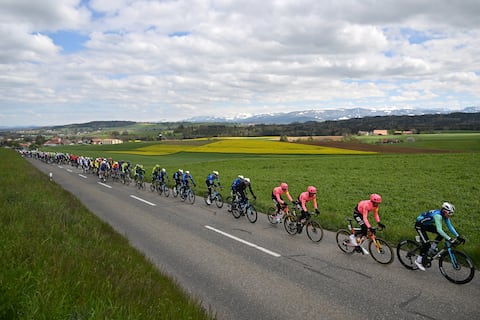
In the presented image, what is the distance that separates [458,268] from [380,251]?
1.82 m

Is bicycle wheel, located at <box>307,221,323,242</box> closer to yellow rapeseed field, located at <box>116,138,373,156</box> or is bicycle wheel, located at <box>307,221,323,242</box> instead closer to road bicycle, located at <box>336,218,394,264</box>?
road bicycle, located at <box>336,218,394,264</box>

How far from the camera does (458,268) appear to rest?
7230mm

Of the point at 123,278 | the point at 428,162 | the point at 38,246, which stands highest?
the point at 38,246

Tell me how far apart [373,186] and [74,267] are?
21600mm

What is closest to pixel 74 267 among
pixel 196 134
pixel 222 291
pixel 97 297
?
pixel 97 297

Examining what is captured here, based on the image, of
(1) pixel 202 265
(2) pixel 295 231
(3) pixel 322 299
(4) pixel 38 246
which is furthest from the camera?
(2) pixel 295 231

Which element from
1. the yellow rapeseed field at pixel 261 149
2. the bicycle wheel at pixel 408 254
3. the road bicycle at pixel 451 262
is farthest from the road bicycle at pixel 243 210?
the yellow rapeseed field at pixel 261 149

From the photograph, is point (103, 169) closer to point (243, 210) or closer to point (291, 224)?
point (243, 210)

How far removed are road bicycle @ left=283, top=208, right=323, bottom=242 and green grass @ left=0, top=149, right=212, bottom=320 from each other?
5611mm

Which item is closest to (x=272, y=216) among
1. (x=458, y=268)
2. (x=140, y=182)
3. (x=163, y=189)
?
(x=458, y=268)

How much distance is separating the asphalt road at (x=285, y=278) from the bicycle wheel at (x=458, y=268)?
6.8 inches

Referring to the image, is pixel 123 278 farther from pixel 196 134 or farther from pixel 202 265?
pixel 196 134

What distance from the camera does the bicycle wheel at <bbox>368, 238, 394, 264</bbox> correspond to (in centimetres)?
862

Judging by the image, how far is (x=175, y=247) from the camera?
10234 mm
